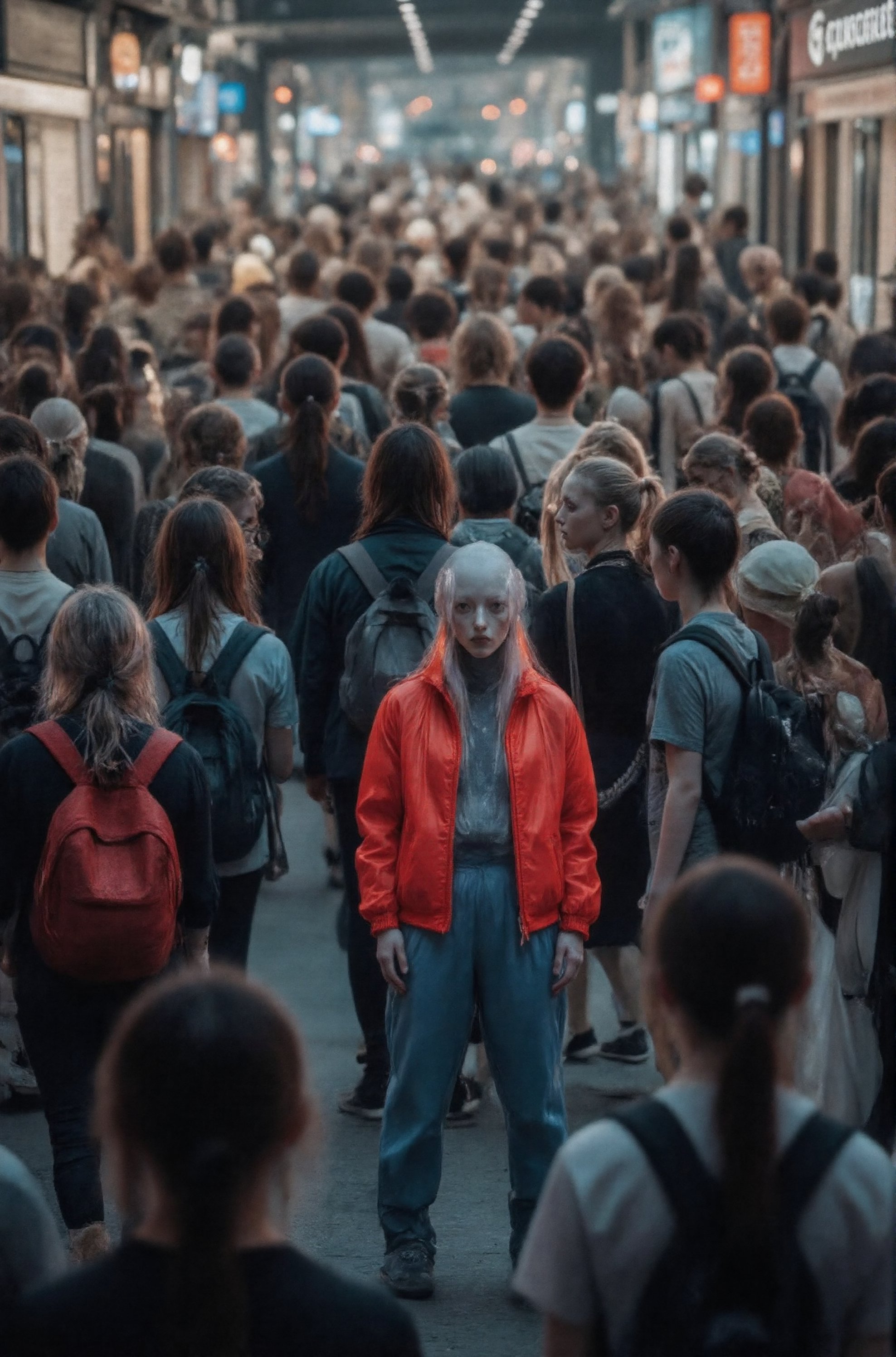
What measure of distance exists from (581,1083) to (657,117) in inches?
1321

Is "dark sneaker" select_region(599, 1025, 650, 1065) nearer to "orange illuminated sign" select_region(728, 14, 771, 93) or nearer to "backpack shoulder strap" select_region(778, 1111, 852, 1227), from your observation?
"backpack shoulder strap" select_region(778, 1111, 852, 1227)

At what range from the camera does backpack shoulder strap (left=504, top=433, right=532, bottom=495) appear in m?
7.42

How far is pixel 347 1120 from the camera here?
5715mm

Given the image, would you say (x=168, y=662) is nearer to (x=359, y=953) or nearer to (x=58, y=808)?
(x=58, y=808)

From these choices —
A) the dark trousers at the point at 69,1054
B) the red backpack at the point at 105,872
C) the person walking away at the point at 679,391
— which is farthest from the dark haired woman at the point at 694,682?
the person walking away at the point at 679,391

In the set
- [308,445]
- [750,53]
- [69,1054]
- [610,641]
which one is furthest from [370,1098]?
[750,53]

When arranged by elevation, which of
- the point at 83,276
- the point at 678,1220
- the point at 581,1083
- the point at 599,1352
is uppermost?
the point at 83,276

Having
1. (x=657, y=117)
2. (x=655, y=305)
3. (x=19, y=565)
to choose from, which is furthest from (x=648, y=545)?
(x=657, y=117)

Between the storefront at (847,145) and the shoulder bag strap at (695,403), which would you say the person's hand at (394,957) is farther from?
the storefront at (847,145)

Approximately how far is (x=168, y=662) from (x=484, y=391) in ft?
→ 12.9

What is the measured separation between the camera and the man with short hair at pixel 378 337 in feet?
35.0

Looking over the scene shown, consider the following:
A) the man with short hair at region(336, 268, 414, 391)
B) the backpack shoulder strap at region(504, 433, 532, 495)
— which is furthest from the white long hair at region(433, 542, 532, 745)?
the man with short hair at region(336, 268, 414, 391)

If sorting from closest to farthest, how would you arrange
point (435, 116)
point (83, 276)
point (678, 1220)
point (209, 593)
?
point (678, 1220), point (209, 593), point (83, 276), point (435, 116)

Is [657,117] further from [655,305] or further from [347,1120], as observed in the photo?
[347,1120]
